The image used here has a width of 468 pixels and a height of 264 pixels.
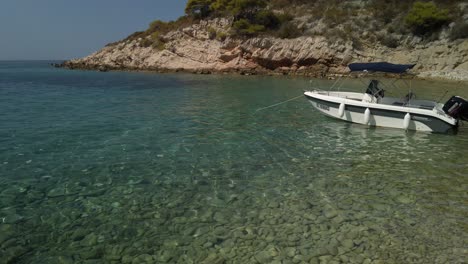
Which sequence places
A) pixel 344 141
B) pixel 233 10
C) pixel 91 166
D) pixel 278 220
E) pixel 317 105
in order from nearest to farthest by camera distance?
pixel 278 220 → pixel 91 166 → pixel 344 141 → pixel 317 105 → pixel 233 10

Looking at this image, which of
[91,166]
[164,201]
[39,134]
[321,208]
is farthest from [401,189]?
[39,134]

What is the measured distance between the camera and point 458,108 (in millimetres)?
13820

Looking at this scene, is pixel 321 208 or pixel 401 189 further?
pixel 401 189

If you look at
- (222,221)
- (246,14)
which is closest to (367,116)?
(222,221)

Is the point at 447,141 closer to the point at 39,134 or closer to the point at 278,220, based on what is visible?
the point at 278,220

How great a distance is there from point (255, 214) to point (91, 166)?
5.34 m

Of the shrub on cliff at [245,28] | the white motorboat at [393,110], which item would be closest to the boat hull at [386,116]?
the white motorboat at [393,110]

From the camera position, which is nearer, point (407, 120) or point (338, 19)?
point (407, 120)

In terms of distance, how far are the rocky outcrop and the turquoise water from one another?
103ft

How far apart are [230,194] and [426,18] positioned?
153 ft

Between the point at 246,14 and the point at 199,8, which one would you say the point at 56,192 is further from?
the point at 199,8

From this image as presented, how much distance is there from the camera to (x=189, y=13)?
6756cm

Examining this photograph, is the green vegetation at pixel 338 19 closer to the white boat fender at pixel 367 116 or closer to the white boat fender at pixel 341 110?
the white boat fender at pixel 341 110

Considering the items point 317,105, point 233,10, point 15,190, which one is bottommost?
point 15,190
